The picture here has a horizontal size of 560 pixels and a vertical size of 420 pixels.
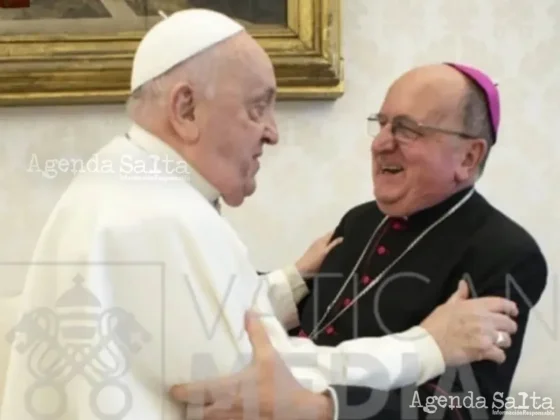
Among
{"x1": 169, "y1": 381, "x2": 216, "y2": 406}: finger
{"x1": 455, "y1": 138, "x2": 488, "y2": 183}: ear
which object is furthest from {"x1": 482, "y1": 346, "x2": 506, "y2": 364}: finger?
{"x1": 169, "y1": 381, "x2": 216, "y2": 406}: finger

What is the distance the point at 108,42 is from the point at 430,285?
3.21 ft

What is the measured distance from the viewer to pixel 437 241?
1.56 metres

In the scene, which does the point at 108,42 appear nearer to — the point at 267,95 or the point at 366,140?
the point at 366,140

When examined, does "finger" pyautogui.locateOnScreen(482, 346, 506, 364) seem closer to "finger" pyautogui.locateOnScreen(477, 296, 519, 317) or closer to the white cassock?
"finger" pyautogui.locateOnScreen(477, 296, 519, 317)

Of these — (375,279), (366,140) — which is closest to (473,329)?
(375,279)

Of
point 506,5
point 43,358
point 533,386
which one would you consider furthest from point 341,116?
point 43,358

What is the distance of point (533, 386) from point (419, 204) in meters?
0.82

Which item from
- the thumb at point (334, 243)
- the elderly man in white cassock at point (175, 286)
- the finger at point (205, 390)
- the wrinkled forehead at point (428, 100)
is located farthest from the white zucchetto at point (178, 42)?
the thumb at point (334, 243)

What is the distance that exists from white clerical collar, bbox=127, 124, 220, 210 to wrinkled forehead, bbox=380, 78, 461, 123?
428mm

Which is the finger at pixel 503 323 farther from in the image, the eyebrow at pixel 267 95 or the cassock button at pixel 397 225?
the eyebrow at pixel 267 95

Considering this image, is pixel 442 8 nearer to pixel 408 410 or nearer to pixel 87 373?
pixel 408 410

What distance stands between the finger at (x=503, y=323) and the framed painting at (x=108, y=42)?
0.83m

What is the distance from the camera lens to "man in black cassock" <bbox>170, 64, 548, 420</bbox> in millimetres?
1434

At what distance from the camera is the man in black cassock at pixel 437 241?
1.43 meters
